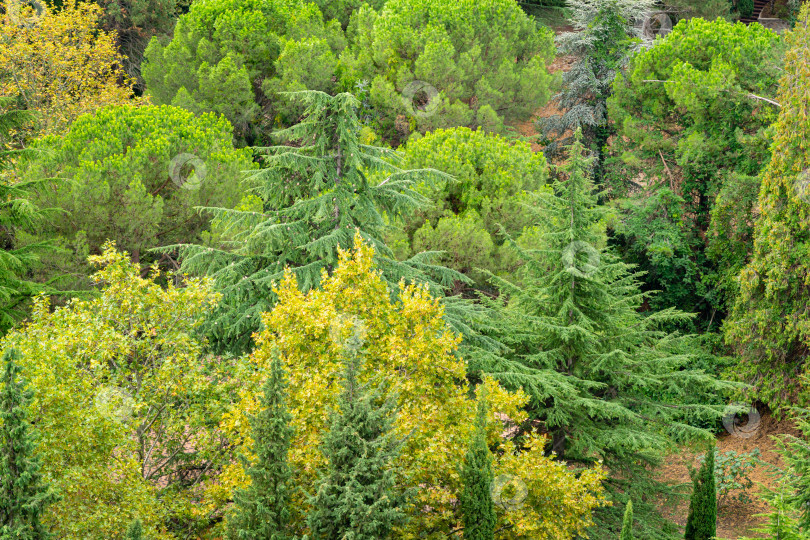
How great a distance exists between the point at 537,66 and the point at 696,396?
18.0 meters

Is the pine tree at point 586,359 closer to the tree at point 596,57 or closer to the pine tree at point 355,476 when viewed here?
the pine tree at point 355,476

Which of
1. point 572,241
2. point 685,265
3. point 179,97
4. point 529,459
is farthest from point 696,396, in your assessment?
point 179,97

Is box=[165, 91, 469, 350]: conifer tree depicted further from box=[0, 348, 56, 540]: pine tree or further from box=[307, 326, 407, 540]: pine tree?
box=[0, 348, 56, 540]: pine tree

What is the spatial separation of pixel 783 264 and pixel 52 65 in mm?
26445

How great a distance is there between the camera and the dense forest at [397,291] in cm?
1053

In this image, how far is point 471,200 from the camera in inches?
918

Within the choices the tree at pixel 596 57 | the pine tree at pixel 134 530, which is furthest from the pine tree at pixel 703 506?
the tree at pixel 596 57

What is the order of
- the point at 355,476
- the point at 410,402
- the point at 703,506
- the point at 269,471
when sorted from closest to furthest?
the point at 355,476, the point at 269,471, the point at 410,402, the point at 703,506

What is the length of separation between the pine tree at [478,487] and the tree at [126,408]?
3.57 meters

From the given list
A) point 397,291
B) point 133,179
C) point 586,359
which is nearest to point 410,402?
point 397,291

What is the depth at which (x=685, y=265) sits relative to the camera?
2623 centimetres

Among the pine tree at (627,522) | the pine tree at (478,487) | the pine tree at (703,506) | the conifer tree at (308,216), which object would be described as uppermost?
the conifer tree at (308,216)

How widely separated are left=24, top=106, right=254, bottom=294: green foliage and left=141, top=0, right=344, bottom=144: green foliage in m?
5.07

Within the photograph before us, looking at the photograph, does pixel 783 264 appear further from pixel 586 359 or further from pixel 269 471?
pixel 269 471
